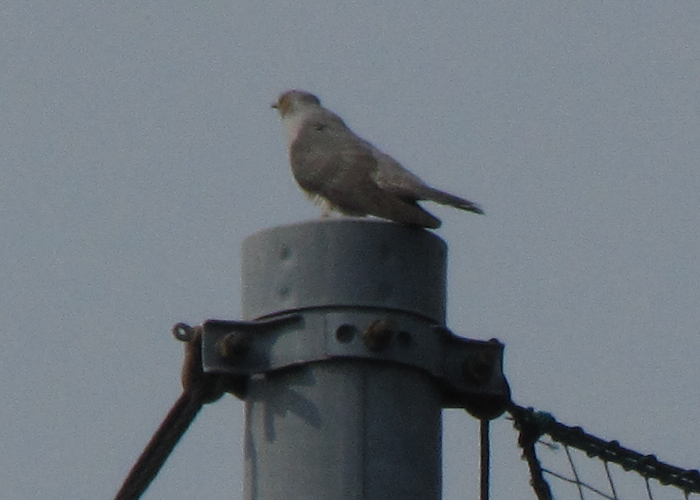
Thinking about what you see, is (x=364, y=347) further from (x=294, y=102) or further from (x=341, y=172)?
(x=294, y=102)

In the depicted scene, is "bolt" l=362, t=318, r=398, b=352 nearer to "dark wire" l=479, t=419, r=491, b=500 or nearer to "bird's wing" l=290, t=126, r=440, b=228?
"dark wire" l=479, t=419, r=491, b=500

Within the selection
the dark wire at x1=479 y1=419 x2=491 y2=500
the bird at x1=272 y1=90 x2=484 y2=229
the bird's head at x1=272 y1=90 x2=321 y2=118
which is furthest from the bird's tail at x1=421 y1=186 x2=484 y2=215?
the bird's head at x1=272 y1=90 x2=321 y2=118

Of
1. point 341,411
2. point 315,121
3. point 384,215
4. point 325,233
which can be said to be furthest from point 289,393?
point 315,121

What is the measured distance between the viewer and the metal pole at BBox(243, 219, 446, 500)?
2.52 metres

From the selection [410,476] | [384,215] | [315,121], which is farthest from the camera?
[315,121]

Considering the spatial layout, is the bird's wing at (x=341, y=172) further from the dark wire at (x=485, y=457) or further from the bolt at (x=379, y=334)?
the bolt at (x=379, y=334)

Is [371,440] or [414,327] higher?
[414,327]

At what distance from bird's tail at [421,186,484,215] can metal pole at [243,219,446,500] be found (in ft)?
8.56

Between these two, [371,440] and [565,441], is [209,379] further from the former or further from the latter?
[565,441]

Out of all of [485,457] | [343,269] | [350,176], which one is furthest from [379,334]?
[350,176]

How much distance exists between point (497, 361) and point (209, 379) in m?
0.55

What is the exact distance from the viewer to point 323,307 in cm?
261

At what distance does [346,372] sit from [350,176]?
362 cm

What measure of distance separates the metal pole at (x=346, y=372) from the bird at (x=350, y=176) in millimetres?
991
